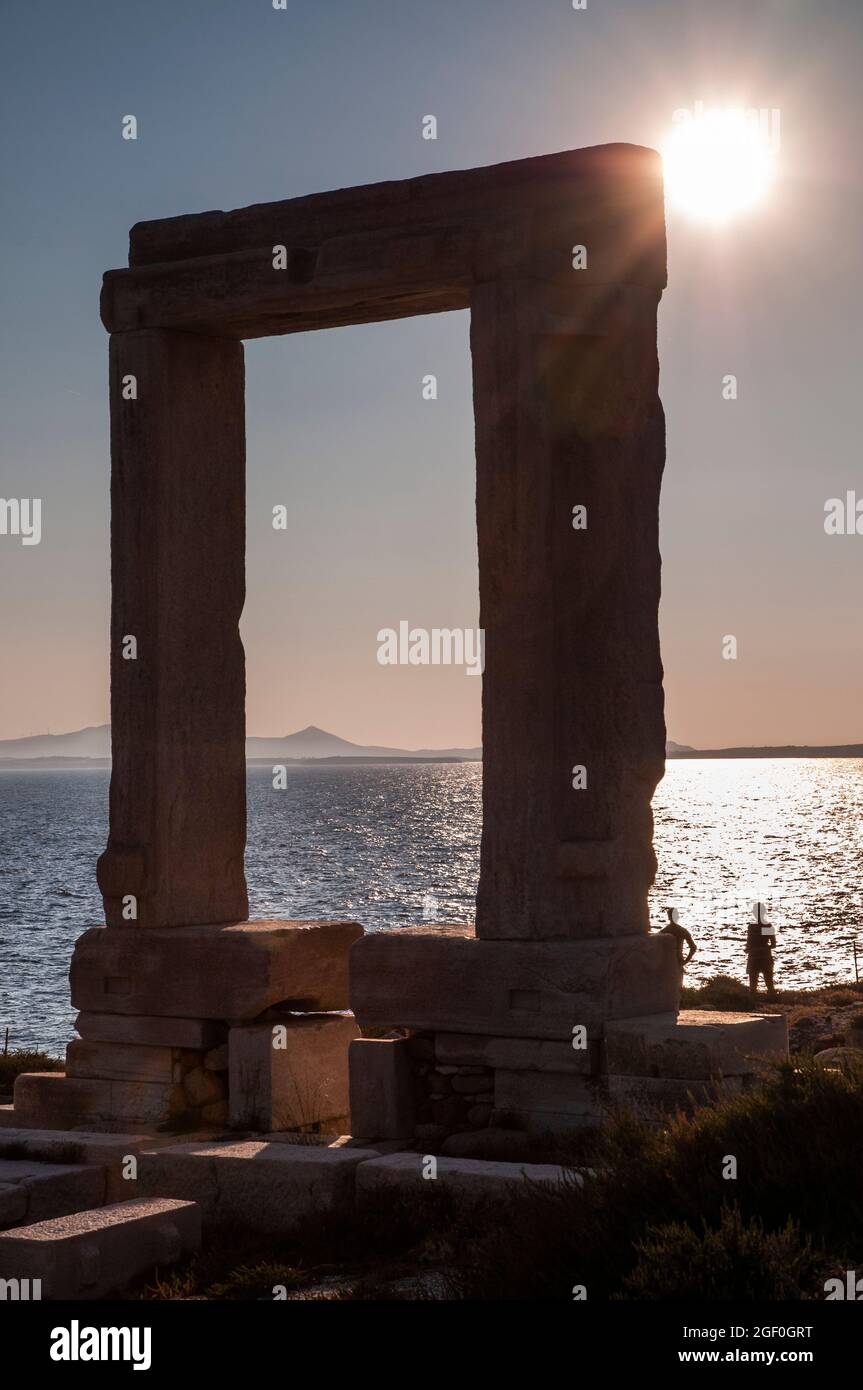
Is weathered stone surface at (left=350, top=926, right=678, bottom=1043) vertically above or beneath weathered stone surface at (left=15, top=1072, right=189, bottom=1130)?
above

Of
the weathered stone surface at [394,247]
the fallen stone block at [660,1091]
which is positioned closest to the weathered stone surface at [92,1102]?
the fallen stone block at [660,1091]

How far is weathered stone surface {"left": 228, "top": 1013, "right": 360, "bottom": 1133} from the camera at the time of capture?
10695 millimetres

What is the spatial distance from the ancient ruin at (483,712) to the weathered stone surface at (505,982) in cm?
2

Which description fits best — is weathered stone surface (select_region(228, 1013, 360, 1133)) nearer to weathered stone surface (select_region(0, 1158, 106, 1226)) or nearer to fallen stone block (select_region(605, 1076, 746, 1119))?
weathered stone surface (select_region(0, 1158, 106, 1226))

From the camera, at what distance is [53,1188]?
927 cm

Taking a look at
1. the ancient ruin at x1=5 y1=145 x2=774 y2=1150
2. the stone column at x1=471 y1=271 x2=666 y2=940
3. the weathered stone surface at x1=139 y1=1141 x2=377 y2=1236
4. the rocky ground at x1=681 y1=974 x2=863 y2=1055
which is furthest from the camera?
the rocky ground at x1=681 y1=974 x2=863 y2=1055

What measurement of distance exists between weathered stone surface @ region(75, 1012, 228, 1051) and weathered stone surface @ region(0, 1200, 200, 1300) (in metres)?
2.55

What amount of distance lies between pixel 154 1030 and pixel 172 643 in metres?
2.50

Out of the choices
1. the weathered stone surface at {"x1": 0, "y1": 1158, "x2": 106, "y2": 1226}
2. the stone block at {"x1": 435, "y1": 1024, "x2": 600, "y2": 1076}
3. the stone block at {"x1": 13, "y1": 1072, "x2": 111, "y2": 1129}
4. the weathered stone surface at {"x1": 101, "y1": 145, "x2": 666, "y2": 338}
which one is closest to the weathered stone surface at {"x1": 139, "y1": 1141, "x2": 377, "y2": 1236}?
the weathered stone surface at {"x1": 0, "y1": 1158, "x2": 106, "y2": 1226}

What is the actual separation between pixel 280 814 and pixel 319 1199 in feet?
386

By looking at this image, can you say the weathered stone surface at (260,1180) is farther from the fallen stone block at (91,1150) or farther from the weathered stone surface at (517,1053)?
the weathered stone surface at (517,1053)

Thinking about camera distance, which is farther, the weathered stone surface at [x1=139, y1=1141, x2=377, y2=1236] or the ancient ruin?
the ancient ruin

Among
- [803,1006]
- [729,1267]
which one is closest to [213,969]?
[729,1267]

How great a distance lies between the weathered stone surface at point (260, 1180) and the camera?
875 cm
